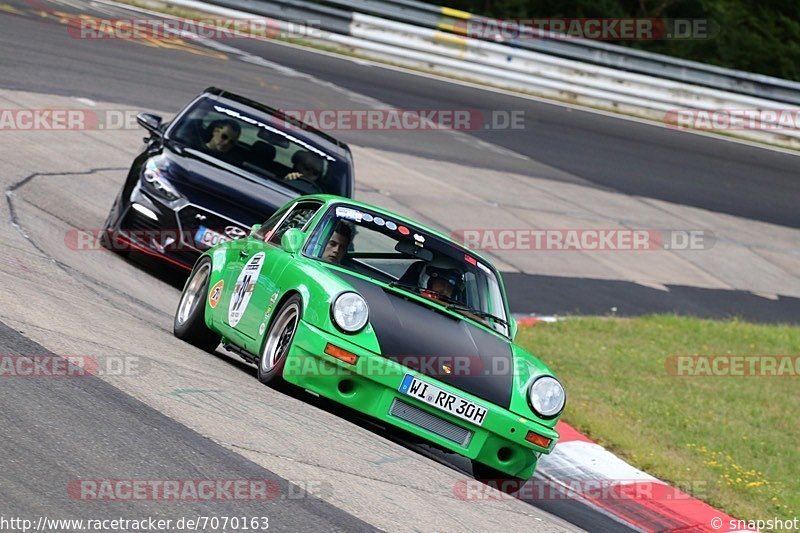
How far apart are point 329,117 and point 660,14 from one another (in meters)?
14.6

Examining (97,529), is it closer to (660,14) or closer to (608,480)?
(608,480)

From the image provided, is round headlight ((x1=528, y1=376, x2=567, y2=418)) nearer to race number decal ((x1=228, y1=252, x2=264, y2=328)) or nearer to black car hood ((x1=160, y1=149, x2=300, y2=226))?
race number decal ((x1=228, y1=252, x2=264, y2=328))

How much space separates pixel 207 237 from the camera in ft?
37.0

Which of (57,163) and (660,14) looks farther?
(660,14)

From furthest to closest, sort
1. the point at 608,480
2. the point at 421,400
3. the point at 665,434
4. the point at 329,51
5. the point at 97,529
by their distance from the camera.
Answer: the point at 329,51 < the point at 665,434 < the point at 608,480 < the point at 421,400 < the point at 97,529

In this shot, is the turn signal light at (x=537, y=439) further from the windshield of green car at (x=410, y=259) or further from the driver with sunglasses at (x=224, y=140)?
the driver with sunglasses at (x=224, y=140)

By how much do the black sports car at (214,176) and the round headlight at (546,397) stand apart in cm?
411

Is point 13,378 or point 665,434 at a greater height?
point 13,378

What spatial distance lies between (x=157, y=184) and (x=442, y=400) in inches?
196

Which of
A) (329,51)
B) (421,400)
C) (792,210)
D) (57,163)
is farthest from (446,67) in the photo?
(421,400)

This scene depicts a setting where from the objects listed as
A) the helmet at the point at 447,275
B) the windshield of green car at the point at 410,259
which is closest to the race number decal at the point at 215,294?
the windshield of green car at the point at 410,259

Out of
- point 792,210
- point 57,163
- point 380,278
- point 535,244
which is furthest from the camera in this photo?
point 792,210

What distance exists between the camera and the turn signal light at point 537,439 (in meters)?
7.68

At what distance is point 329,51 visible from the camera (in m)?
26.5
